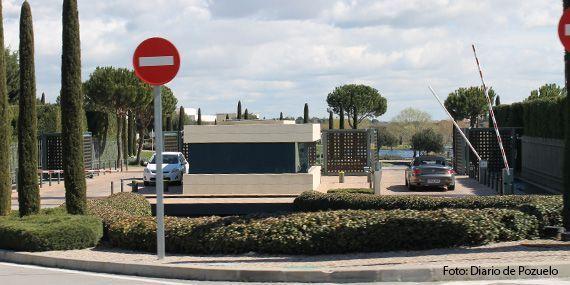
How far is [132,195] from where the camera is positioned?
20.4 meters

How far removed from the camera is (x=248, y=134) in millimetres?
31250

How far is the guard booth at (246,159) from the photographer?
3072 centimetres

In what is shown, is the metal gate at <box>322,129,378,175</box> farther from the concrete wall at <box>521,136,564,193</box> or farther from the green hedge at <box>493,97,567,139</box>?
the concrete wall at <box>521,136,564,193</box>

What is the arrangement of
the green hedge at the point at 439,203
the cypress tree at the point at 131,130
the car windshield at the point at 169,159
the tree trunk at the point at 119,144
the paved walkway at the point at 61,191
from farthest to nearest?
the cypress tree at the point at 131,130 < the tree trunk at the point at 119,144 < the car windshield at the point at 169,159 < the paved walkway at the point at 61,191 < the green hedge at the point at 439,203

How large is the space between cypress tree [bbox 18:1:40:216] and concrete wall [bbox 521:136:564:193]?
58.0 ft

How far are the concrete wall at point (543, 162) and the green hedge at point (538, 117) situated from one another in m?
0.34

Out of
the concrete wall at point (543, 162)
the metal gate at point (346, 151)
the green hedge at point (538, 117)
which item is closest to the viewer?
the concrete wall at point (543, 162)

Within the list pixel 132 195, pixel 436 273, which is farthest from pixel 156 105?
pixel 132 195

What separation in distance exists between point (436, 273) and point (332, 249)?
252cm

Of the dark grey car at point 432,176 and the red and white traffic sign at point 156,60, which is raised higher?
the red and white traffic sign at point 156,60

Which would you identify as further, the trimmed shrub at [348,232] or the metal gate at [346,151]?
the metal gate at [346,151]

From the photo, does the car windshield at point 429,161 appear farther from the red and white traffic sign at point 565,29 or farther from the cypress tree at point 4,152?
the red and white traffic sign at point 565,29

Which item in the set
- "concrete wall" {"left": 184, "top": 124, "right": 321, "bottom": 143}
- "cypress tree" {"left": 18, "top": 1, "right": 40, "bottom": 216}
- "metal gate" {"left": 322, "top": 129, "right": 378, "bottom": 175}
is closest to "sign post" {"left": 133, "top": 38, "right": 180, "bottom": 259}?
"cypress tree" {"left": 18, "top": 1, "right": 40, "bottom": 216}

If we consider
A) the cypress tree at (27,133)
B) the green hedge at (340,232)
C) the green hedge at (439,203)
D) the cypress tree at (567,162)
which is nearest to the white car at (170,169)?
the green hedge at (439,203)
